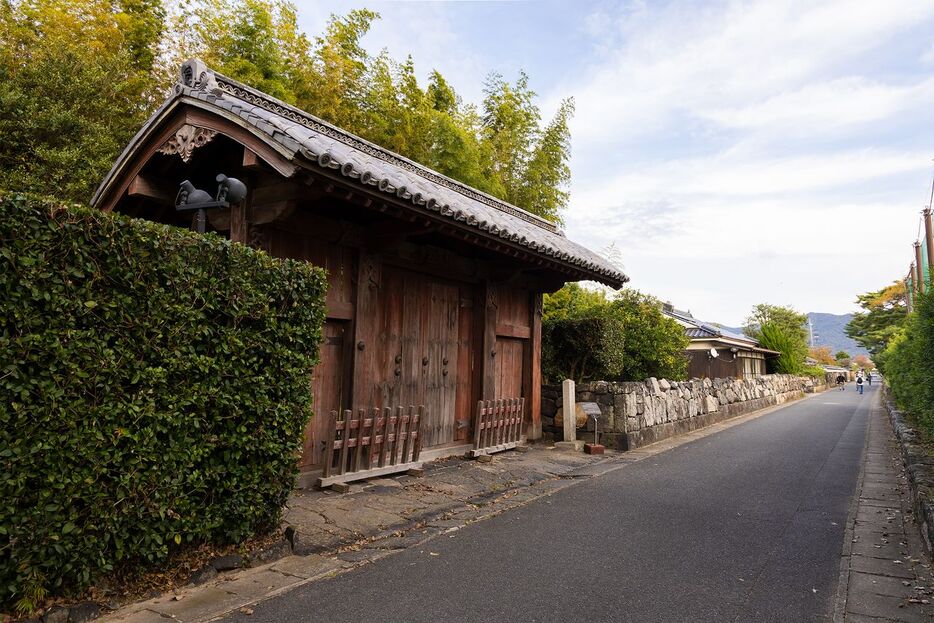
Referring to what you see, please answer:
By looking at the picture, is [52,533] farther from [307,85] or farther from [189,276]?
[307,85]

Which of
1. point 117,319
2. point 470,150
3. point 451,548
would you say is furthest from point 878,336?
point 117,319

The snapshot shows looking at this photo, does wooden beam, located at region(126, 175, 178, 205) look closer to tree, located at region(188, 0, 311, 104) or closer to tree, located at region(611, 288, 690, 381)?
tree, located at region(188, 0, 311, 104)

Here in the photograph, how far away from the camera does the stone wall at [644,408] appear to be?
10.4m

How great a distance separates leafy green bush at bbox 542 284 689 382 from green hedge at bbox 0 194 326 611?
29.1 feet

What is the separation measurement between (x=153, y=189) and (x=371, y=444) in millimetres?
4251

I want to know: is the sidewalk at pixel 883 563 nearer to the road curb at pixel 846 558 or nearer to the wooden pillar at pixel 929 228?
the road curb at pixel 846 558

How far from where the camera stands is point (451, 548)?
4.68 metres

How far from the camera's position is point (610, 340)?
12.5m

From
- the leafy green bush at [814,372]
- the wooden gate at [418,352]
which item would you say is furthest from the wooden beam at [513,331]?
the leafy green bush at [814,372]

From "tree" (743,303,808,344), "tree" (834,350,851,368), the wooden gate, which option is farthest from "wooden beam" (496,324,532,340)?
"tree" (834,350,851,368)

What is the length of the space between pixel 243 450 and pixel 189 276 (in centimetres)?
128

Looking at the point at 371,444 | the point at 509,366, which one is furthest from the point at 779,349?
the point at 371,444

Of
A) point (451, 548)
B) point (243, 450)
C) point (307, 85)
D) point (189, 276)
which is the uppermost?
point (307, 85)

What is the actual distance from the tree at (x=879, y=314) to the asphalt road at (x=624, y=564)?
127 ft
